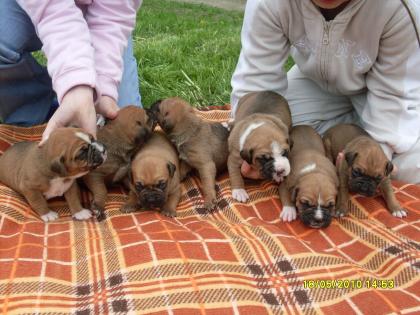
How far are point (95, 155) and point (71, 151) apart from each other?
0.17 m

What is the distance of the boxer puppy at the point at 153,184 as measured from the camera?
3698 millimetres

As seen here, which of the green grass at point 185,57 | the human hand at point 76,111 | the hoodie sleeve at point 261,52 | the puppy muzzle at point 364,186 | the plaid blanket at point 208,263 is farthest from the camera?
the green grass at point 185,57

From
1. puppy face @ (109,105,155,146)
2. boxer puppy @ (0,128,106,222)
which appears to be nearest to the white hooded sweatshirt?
puppy face @ (109,105,155,146)

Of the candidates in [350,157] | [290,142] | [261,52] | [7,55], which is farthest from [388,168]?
[7,55]

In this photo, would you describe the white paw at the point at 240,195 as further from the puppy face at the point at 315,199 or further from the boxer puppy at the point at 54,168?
the boxer puppy at the point at 54,168

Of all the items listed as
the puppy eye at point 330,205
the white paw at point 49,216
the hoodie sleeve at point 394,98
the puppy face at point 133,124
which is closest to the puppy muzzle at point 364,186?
the puppy eye at point 330,205

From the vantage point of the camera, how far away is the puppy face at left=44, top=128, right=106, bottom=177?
11.5ft

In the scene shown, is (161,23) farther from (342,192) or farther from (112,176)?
(342,192)

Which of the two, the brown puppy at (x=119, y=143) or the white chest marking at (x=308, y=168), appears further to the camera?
the brown puppy at (x=119, y=143)

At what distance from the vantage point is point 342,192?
3867 millimetres

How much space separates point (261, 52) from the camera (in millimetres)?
4625

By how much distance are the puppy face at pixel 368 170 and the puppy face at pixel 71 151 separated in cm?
197

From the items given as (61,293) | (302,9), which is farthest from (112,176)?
(302,9)

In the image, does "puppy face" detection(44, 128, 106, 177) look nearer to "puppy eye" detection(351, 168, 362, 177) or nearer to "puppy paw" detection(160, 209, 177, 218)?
"puppy paw" detection(160, 209, 177, 218)
